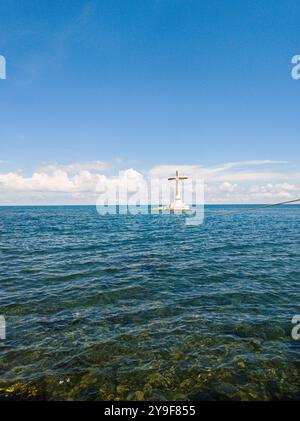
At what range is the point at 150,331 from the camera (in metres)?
11.6

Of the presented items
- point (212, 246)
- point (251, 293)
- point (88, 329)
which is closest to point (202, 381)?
point (88, 329)

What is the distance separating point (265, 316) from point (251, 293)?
3251mm

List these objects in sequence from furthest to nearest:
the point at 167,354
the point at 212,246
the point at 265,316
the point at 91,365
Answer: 1. the point at 212,246
2. the point at 265,316
3. the point at 167,354
4. the point at 91,365

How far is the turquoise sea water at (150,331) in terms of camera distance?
8328mm

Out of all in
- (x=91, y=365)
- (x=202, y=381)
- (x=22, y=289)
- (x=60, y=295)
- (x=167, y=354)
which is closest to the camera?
(x=202, y=381)

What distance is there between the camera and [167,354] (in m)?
9.91

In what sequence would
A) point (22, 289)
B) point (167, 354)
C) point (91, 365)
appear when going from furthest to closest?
point (22, 289), point (167, 354), point (91, 365)

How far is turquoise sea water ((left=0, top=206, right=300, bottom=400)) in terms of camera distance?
8328mm

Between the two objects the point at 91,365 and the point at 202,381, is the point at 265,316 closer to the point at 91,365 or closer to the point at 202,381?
the point at 202,381

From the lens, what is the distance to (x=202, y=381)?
8461 mm
